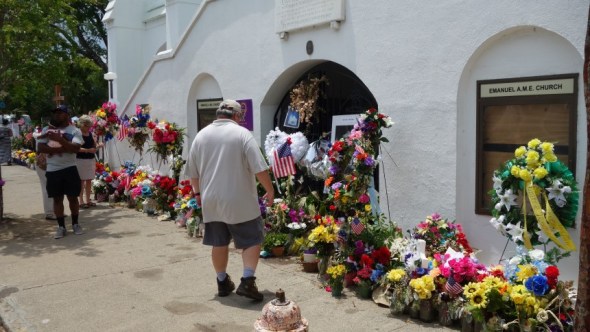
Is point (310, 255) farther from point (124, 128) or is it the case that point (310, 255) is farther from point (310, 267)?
point (124, 128)

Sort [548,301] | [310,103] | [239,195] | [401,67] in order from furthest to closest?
[310,103] → [401,67] → [239,195] → [548,301]

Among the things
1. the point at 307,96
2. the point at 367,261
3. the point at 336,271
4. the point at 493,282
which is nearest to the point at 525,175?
the point at 493,282

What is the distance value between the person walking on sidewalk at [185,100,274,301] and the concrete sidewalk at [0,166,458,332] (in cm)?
47

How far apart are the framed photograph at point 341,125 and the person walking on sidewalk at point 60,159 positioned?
3.43 meters

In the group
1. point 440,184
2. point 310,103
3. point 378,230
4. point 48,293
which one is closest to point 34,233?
point 48,293

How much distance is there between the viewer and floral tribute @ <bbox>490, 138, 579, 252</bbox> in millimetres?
3922

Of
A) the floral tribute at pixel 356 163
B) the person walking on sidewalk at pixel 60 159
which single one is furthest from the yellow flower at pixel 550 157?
the person walking on sidewalk at pixel 60 159

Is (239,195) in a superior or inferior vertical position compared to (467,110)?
inferior

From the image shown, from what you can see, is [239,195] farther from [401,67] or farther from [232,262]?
[401,67]

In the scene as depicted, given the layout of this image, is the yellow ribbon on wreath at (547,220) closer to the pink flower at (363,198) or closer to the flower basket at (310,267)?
the pink flower at (363,198)

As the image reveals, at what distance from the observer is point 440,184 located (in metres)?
5.39

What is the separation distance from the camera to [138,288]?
5211 millimetres

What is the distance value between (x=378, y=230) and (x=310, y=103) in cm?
256

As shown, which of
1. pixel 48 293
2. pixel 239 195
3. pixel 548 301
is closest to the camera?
pixel 548 301
